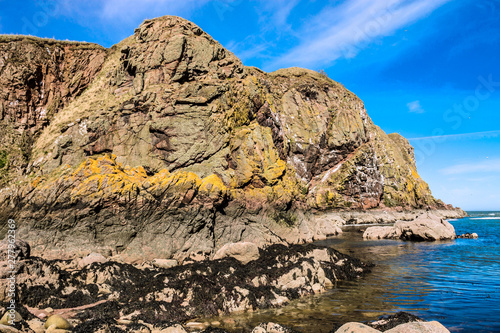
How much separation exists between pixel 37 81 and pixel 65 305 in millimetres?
27328

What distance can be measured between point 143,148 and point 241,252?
12.3m

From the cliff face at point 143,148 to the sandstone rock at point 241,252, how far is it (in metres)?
2.58

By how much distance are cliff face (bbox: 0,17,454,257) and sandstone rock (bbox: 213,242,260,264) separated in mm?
2576

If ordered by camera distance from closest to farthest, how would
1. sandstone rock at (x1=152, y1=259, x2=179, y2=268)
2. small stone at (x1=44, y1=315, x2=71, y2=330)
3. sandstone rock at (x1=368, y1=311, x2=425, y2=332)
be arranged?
sandstone rock at (x1=368, y1=311, x2=425, y2=332)
small stone at (x1=44, y1=315, x2=71, y2=330)
sandstone rock at (x1=152, y1=259, x2=179, y2=268)

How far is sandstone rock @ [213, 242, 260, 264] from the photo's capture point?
18641 millimetres

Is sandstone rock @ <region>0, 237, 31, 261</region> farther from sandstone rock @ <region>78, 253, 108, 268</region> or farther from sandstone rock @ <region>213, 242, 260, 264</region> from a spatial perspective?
sandstone rock @ <region>213, 242, 260, 264</region>

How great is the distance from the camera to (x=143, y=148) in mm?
25000

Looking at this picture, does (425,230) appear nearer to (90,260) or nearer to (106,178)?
(106,178)

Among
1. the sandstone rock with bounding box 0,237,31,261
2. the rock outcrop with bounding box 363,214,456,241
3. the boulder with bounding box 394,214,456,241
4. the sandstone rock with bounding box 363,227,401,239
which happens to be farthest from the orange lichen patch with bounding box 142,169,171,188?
the boulder with bounding box 394,214,456,241

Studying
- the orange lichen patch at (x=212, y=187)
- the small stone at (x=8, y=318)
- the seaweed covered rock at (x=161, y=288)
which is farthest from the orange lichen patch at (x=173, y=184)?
the small stone at (x=8, y=318)

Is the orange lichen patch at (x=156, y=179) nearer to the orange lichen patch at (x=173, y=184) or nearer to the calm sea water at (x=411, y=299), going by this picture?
the orange lichen patch at (x=173, y=184)

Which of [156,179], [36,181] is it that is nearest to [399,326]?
[156,179]

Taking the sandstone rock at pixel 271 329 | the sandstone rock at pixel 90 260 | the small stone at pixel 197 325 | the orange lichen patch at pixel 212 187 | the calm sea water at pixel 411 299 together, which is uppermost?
the orange lichen patch at pixel 212 187

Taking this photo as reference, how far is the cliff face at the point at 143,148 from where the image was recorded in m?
20.4
